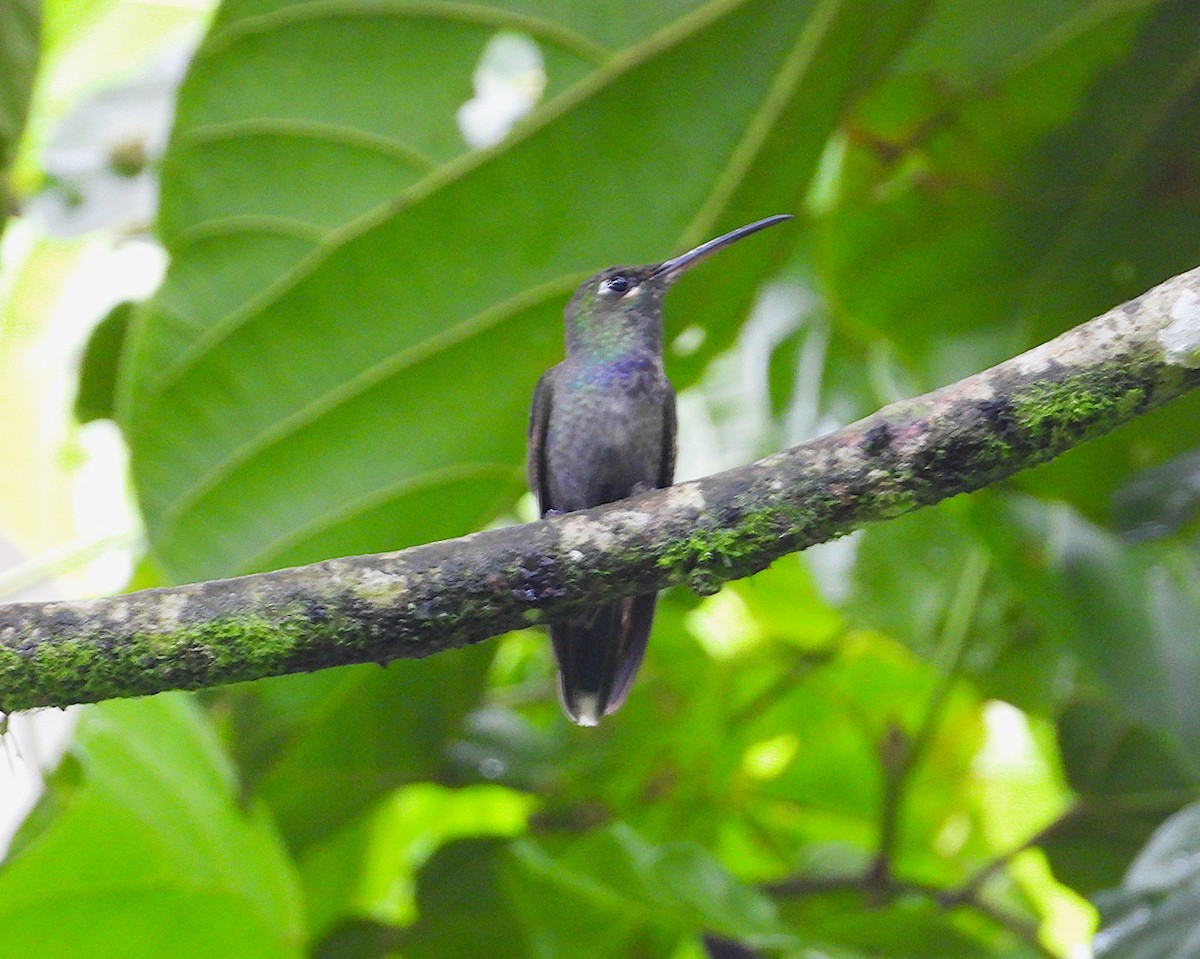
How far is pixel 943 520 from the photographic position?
3412 millimetres

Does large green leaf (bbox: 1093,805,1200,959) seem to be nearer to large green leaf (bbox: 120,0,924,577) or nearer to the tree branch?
the tree branch

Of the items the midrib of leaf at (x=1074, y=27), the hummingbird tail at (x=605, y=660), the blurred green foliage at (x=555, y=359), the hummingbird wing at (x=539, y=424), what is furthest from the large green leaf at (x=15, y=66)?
the midrib of leaf at (x=1074, y=27)

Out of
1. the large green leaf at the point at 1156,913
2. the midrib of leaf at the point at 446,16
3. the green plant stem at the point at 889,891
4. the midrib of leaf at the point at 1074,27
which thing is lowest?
the large green leaf at the point at 1156,913

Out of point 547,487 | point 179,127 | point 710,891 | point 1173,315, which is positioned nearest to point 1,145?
point 179,127

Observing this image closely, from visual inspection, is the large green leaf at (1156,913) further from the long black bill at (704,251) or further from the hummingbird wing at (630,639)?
the long black bill at (704,251)

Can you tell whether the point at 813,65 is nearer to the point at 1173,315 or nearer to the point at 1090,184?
the point at 1090,184

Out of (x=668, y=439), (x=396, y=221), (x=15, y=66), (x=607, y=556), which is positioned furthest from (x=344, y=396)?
(x=607, y=556)

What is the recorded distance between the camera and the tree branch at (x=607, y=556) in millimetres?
1387

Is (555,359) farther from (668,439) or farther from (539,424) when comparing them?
(668,439)

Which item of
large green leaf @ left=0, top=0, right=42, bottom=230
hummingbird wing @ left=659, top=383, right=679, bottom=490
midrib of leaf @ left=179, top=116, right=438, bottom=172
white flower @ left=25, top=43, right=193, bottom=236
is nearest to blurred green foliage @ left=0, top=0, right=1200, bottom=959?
midrib of leaf @ left=179, top=116, right=438, bottom=172

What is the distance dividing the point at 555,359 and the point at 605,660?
697 millimetres

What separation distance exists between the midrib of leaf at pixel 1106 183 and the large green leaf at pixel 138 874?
7.02 ft

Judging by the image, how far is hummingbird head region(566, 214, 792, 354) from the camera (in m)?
2.59

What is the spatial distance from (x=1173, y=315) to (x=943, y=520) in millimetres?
2090
